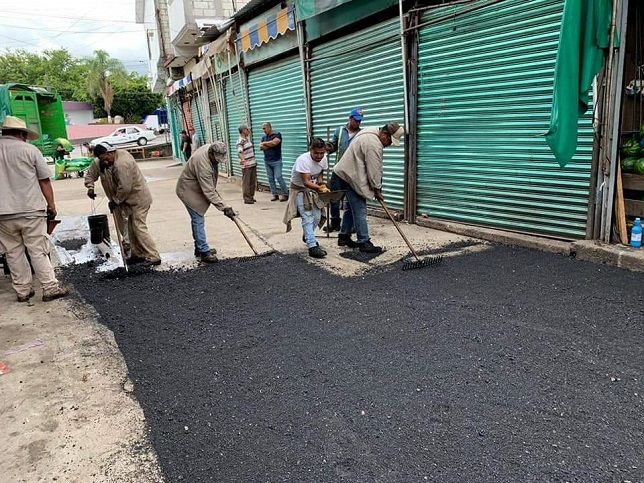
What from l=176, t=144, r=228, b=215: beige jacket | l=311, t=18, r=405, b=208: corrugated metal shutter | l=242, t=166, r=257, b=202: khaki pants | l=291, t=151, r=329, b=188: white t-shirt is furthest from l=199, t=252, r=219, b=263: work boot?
l=242, t=166, r=257, b=202: khaki pants

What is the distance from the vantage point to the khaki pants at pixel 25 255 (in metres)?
5.01

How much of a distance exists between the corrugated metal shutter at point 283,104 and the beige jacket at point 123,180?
513cm

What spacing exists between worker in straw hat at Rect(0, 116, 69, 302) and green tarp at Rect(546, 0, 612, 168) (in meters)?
5.08

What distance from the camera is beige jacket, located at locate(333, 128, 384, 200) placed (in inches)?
230

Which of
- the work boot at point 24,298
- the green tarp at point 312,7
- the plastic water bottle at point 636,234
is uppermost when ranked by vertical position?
the green tarp at point 312,7

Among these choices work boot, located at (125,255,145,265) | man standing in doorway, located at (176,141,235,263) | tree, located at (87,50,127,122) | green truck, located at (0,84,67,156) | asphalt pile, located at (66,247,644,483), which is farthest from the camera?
tree, located at (87,50,127,122)

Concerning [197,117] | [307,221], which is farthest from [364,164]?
[197,117]

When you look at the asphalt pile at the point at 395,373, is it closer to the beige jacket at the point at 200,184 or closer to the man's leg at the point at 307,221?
the man's leg at the point at 307,221

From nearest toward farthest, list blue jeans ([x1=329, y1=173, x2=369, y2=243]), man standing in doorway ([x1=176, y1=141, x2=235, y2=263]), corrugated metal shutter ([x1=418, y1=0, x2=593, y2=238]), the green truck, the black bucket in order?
1. corrugated metal shutter ([x1=418, y1=0, x2=593, y2=238])
2. man standing in doorway ([x1=176, y1=141, x2=235, y2=263])
3. blue jeans ([x1=329, y1=173, x2=369, y2=243])
4. the black bucket
5. the green truck

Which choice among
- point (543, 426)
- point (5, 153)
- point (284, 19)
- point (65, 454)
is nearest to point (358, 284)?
point (543, 426)

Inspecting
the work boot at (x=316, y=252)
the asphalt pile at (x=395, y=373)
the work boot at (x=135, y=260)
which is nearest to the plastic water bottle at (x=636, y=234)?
the asphalt pile at (x=395, y=373)

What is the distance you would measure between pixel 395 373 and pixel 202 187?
3.60 m

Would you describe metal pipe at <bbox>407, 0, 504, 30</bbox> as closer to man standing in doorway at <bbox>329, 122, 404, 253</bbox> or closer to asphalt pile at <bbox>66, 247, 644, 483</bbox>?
man standing in doorway at <bbox>329, 122, 404, 253</bbox>

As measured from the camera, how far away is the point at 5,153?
484 centimetres
